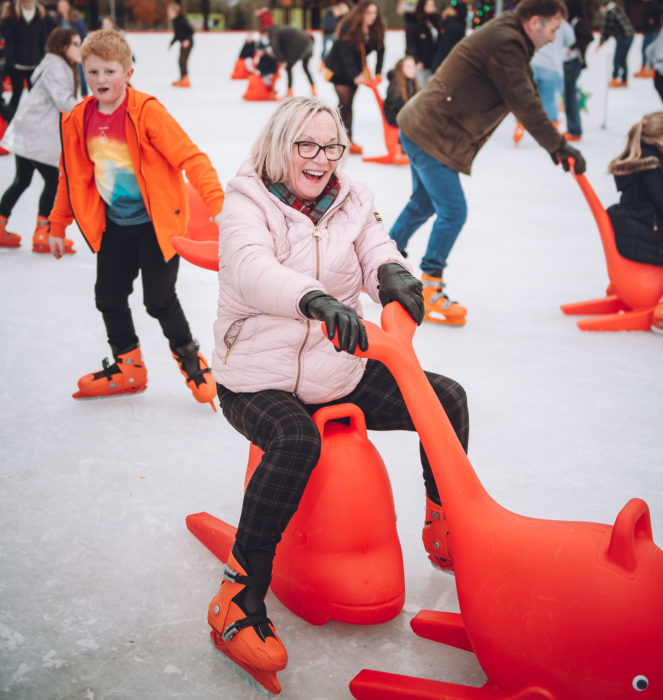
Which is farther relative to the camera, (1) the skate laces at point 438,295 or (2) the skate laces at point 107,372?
(1) the skate laces at point 438,295

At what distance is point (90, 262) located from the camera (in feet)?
15.5

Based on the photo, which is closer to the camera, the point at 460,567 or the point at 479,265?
the point at 460,567

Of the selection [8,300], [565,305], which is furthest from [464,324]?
[8,300]

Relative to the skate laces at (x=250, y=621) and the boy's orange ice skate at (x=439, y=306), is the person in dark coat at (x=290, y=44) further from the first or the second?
the skate laces at (x=250, y=621)

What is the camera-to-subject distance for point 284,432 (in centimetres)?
165

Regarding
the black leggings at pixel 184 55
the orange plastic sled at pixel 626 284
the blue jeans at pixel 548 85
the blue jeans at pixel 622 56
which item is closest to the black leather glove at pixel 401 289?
the orange plastic sled at pixel 626 284

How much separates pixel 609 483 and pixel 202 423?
1344 millimetres

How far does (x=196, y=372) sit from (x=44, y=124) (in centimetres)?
227

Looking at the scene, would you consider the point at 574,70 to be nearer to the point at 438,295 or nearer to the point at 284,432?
the point at 438,295

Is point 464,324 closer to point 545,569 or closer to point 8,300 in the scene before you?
point 8,300

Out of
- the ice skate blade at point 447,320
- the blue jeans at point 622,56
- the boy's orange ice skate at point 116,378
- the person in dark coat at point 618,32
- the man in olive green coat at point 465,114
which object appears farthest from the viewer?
the blue jeans at point 622,56

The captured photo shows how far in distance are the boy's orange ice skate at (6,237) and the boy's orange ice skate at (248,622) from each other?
149 inches

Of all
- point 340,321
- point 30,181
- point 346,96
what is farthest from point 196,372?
point 346,96

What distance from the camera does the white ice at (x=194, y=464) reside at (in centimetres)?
169
